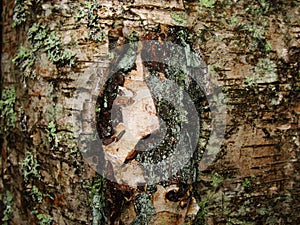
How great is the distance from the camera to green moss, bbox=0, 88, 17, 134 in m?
1.17

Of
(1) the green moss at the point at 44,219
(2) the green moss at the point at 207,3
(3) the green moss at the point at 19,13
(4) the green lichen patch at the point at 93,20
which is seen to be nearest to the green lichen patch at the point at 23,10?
(3) the green moss at the point at 19,13

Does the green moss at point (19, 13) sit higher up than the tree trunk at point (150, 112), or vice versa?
the green moss at point (19, 13)

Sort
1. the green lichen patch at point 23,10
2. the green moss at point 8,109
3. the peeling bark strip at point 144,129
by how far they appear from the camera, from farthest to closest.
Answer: the green moss at point 8,109
the green lichen patch at point 23,10
the peeling bark strip at point 144,129

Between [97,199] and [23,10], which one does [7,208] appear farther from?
[23,10]

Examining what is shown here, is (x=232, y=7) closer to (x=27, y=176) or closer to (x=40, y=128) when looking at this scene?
(x=40, y=128)

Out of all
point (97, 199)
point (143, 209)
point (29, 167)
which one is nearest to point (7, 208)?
point (29, 167)

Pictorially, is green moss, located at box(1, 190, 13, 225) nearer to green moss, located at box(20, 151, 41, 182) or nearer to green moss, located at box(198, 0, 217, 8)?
green moss, located at box(20, 151, 41, 182)

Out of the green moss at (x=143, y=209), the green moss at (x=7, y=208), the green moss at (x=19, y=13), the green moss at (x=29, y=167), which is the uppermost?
the green moss at (x=19, y=13)

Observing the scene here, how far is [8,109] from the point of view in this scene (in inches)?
46.8

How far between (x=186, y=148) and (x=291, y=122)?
402 millimetres

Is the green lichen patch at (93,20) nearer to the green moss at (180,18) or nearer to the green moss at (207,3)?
the green moss at (180,18)

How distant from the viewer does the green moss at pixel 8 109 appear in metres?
1.17

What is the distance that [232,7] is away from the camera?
112cm

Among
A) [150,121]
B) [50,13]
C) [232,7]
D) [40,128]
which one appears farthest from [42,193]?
[232,7]
